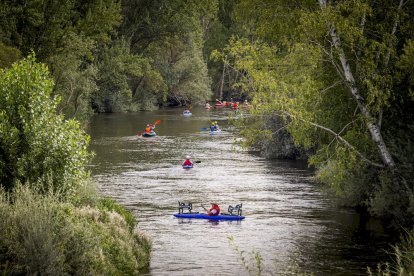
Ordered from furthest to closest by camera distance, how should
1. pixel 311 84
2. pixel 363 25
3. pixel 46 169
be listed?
pixel 311 84 → pixel 363 25 → pixel 46 169

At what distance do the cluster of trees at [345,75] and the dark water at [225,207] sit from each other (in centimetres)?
251

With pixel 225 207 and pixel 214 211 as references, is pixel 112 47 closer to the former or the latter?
pixel 225 207

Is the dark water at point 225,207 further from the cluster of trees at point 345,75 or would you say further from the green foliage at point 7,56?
the green foliage at point 7,56

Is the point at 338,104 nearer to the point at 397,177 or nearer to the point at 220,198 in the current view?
the point at 397,177

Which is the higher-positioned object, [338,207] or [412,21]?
[412,21]

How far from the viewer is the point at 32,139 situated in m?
21.2

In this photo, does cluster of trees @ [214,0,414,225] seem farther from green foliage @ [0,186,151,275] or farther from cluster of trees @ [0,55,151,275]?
green foliage @ [0,186,151,275]

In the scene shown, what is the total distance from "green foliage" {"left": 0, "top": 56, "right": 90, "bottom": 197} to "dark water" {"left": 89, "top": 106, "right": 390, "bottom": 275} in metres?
3.77

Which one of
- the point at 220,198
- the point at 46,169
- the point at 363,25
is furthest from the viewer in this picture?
the point at 220,198

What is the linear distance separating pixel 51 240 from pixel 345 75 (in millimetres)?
11872

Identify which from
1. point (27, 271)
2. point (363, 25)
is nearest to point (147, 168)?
point (363, 25)

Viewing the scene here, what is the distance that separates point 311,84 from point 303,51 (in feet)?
5.24

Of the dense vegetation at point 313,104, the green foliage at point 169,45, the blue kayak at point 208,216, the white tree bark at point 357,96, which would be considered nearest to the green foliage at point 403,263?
the white tree bark at point 357,96

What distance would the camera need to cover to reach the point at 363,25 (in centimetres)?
2448
